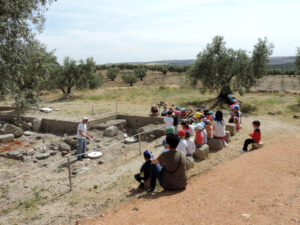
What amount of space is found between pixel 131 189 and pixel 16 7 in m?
6.88

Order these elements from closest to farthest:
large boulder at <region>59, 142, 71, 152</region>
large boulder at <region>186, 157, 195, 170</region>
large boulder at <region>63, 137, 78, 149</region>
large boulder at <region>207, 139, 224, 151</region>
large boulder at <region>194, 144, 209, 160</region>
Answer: large boulder at <region>186, 157, 195, 170</region>
large boulder at <region>194, 144, 209, 160</region>
large boulder at <region>207, 139, 224, 151</region>
large boulder at <region>59, 142, 71, 152</region>
large boulder at <region>63, 137, 78, 149</region>

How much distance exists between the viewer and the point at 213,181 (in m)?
6.33

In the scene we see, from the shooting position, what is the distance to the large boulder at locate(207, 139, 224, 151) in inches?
376

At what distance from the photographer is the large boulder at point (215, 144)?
9.55m

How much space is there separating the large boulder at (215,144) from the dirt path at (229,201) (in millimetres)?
2388

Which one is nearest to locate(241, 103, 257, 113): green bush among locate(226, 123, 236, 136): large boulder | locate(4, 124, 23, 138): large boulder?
locate(226, 123, 236, 136): large boulder

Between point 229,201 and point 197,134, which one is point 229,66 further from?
point 229,201

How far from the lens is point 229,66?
68.4 ft

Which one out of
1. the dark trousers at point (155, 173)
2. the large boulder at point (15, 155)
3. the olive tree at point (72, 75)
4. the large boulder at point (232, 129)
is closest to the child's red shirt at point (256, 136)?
the large boulder at point (232, 129)

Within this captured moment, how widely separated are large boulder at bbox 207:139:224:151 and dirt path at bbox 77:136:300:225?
7.83 ft

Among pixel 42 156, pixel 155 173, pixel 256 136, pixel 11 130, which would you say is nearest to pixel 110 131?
pixel 42 156

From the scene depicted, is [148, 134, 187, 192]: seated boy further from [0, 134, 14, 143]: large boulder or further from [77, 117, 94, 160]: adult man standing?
[0, 134, 14, 143]: large boulder

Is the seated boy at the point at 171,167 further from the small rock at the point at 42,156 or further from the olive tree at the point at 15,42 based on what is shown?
the small rock at the point at 42,156

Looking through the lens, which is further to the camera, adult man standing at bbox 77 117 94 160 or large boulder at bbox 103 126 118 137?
large boulder at bbox 103 126 118 137
